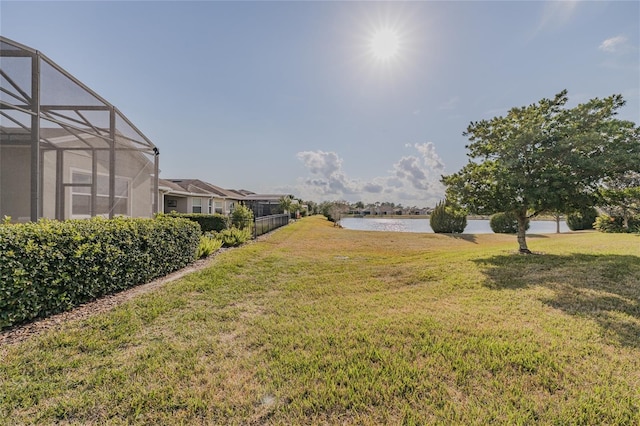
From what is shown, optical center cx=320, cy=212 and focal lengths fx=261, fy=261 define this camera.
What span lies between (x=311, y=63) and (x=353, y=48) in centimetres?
217

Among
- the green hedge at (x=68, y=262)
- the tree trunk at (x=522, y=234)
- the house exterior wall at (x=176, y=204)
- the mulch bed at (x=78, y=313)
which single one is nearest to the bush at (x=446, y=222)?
the tree trunk at (x=522, y=234)

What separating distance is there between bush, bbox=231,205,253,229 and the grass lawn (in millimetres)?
9104

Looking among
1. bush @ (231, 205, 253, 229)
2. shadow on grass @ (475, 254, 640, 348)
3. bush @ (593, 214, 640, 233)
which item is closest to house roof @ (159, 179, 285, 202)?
bush @ (231, 205, 253, 229)

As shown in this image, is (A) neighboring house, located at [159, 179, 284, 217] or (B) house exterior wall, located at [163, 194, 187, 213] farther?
(B) house exterior wall, located at [163, 194, 187, 213]

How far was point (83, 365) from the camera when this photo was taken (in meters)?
2.71

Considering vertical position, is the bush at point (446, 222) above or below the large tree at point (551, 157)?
below

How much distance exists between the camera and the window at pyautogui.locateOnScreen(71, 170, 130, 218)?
6.38m

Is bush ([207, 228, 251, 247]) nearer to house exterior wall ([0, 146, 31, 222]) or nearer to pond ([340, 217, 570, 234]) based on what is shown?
A: house exterior wall ([0, 146, 31, 222])

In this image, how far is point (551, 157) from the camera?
689cm

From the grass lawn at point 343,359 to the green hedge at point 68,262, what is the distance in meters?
0.59

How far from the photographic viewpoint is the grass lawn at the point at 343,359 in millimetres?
2107

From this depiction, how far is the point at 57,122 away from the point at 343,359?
6890 millimetres

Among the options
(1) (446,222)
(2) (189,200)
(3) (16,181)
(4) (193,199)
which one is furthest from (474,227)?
(3) (16,181)

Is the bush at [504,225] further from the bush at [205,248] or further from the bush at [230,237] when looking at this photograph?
the bush at [205,248]
